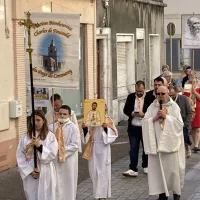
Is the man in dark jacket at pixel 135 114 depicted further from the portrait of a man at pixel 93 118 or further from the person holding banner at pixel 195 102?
the person holding banner at pixel 195 102

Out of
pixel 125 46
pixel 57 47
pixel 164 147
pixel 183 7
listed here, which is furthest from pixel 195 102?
pixel 183 7

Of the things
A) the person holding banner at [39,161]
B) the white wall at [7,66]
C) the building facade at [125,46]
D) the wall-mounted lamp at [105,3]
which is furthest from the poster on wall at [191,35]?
the person holding banner at [39,161]

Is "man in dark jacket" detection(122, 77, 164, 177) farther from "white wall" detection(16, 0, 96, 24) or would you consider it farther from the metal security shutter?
the metal security shutter

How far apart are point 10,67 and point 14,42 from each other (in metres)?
0.53

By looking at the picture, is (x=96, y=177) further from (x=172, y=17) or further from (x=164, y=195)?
(x=172, y=17)

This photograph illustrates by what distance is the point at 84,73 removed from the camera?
19578mm

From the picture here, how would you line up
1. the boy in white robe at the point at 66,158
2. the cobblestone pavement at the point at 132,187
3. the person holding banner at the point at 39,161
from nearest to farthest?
the person holding banner at the point at 39,161 < the boy in white robe at the point at 66,158 < the cobblestone pavement at the point at 132,187

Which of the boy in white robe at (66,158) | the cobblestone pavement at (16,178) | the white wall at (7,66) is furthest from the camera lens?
the white wall at (7,66)

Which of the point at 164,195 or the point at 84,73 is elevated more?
the point at 84,73

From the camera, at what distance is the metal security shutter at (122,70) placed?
2366 cm

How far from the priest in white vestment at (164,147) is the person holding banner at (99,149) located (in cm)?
65

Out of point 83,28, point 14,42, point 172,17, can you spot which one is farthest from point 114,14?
point 172,17

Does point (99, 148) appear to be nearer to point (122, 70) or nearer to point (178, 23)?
point (122, 70)

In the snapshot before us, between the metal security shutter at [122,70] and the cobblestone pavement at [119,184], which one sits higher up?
the metal security shutter at [122,70]
